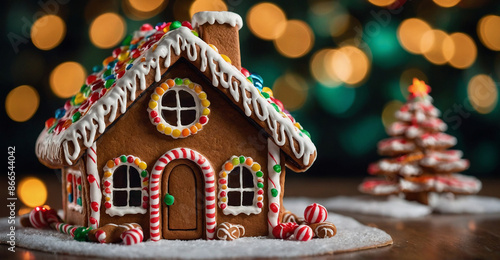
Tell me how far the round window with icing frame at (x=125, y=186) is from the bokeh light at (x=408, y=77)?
6.96 m

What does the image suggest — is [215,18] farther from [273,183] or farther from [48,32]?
[48,32]

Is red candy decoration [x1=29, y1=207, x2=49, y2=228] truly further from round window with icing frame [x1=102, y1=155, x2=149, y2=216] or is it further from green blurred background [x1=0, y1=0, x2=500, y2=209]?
green blurred background [x1=0, y1=0, x2=500, y2=209]

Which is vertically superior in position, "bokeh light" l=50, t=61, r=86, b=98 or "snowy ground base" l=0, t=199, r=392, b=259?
"bokeh light" l=50, t=61, r=86, b=98

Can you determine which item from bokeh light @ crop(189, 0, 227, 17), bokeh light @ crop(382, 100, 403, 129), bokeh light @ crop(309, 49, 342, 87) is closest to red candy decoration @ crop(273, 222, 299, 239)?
bokeh light @ crop(189, 0, 227, 17)

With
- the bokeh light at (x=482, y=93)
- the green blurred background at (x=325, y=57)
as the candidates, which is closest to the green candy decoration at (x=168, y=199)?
the green blurred background at (x=325, y=57)

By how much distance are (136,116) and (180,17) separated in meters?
6.05

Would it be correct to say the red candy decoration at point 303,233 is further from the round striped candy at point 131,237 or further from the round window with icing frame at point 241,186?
the round striped candy at point 131,237

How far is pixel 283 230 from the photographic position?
4672 millimetres

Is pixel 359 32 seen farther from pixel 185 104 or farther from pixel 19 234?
pixel 19 234

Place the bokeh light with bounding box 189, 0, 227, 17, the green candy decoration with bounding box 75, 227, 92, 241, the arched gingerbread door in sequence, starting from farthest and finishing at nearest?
the bokeh light with bounding box 189, 0, 227, 17
the arched gingerbread door
the green candy decoration with bounding box 75, 227, 92, 241

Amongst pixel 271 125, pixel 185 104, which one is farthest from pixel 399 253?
pixel 185 104

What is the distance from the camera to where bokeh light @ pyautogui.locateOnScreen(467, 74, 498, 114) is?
1045 centimetres

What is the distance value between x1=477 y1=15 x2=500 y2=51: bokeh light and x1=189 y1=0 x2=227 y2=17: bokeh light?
170 inches

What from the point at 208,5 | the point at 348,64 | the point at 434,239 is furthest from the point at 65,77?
the point at 434,239
